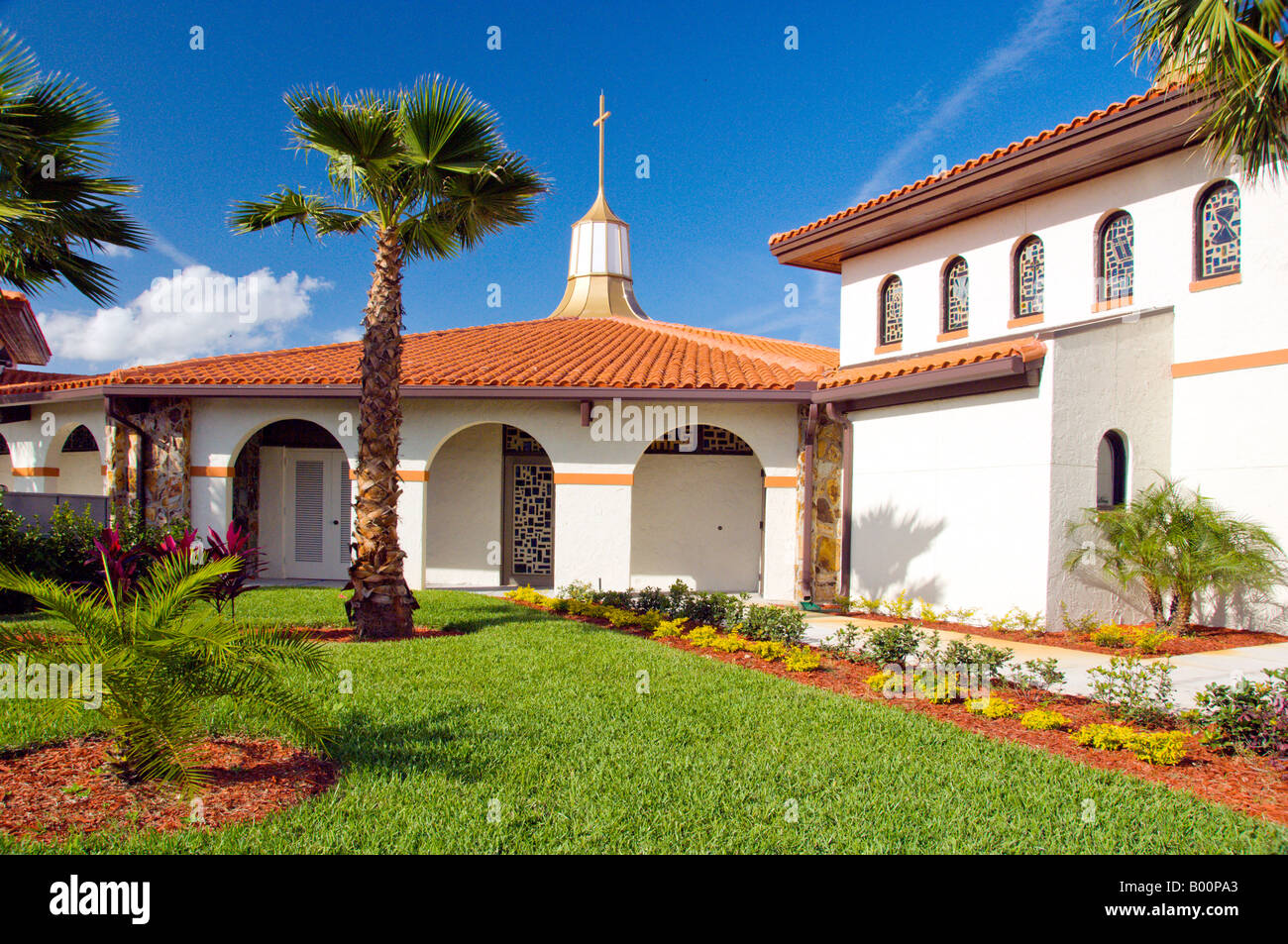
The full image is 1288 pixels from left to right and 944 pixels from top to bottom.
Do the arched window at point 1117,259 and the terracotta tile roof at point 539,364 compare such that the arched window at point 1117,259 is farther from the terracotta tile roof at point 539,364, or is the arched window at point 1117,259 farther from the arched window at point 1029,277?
the terracotta tile roof at point 539,364

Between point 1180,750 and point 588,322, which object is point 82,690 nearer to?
point 1180,750

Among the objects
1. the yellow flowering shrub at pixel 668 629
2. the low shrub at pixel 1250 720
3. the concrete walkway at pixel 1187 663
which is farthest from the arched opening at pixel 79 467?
the low shrub at pixel 1250 720

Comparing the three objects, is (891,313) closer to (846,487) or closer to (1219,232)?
(846,487)

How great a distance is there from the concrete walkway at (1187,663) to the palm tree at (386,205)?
16.9 ft

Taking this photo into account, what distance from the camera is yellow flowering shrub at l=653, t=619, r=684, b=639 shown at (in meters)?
9.84

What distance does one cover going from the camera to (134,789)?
14.9 feet

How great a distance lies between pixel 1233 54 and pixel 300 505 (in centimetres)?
1598

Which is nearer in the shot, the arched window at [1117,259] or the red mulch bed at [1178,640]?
the red mulch bed at [1178,640]

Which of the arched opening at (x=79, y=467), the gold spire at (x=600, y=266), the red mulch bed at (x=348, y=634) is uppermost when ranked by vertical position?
the gold spire at (x=600, y=266)

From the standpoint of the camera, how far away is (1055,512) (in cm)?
984

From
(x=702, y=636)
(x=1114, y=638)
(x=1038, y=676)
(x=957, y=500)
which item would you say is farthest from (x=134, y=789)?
(x=957, y=500)

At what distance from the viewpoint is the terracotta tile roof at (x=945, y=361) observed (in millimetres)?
9961
